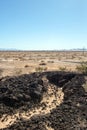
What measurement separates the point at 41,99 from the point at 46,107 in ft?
4.73

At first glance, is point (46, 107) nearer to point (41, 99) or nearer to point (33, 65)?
point (41, 99)

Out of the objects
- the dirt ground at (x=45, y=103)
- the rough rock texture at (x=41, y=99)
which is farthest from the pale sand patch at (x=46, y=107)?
the rough rock texture at (x=41, y=99)

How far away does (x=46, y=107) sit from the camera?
631 inches

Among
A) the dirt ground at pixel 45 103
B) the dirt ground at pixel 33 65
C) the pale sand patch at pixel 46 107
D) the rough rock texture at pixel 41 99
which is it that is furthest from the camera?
the dirt ground at pixel 33 65

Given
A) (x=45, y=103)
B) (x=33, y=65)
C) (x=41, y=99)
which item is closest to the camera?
(x=45, y=103)

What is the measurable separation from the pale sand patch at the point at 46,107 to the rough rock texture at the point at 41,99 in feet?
1.14

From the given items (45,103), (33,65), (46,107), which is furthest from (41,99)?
(33,65)

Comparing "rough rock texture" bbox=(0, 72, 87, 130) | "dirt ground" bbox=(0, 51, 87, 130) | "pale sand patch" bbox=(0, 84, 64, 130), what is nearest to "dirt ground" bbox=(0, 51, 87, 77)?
"rough rock texture" bbox=(0, 72, 87, 130)

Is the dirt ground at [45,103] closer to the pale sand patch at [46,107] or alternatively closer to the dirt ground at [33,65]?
the pale sand patch at [46,107]

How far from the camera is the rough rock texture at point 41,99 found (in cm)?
1177

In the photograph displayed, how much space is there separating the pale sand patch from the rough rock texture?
35 cm

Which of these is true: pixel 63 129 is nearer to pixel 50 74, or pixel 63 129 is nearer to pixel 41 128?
pixel 41 128

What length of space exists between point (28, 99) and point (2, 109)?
2.16m

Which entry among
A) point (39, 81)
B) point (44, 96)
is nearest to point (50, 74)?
point (39, 81)
